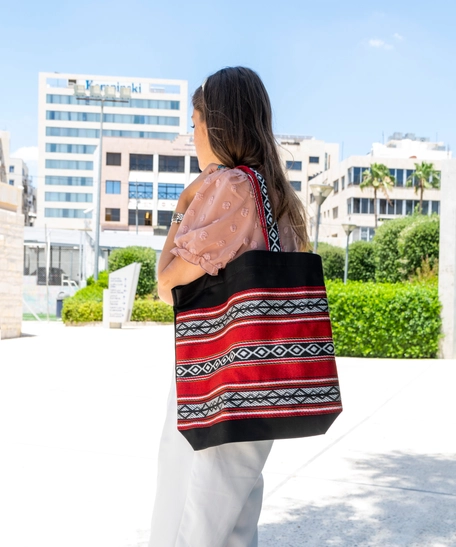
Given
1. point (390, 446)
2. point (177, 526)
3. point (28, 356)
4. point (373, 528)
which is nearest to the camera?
point (177, 526)

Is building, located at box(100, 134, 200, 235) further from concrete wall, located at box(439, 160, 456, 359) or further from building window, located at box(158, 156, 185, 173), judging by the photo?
concrete wall, located at box(439, 160, 456, 359)

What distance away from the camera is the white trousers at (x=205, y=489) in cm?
176

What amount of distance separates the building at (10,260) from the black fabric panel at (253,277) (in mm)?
13989

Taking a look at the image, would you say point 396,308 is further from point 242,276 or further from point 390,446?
point 242,276

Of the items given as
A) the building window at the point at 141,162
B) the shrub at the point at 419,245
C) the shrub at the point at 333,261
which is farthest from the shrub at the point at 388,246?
the building window at the point at 141,162

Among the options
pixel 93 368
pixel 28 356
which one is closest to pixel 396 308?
pixel 93 368

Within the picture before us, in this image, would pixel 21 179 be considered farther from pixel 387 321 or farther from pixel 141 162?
pixel 387 321

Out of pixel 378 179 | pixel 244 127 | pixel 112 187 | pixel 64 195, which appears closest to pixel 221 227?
pixel 244 127

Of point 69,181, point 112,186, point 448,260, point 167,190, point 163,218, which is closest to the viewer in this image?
point 448,260

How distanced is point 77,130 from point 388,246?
86918mm

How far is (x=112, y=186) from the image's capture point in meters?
77.3

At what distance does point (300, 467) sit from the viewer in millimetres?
4383

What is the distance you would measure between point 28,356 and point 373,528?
9.03m

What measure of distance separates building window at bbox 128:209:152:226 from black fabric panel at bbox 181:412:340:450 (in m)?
77.9
